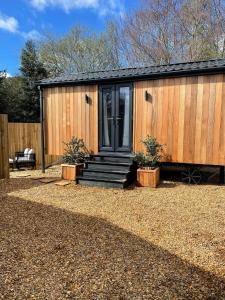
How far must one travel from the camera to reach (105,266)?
8.52ft

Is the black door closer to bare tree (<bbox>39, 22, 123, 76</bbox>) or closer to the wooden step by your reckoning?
the wooden step

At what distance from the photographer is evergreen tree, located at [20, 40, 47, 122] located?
1606cm

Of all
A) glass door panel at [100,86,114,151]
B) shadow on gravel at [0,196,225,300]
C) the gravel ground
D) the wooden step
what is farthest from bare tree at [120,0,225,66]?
shadow on gravel at [0,196,225,300]

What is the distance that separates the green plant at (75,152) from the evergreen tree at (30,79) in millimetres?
9263

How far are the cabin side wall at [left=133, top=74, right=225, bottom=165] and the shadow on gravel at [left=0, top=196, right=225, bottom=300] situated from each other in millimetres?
3541

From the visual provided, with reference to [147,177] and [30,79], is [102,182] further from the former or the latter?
[30,79]

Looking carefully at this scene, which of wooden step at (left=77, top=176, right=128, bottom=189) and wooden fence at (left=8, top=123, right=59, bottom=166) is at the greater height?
wooden fence at (left=8, top=123, right=59, bottom=166)

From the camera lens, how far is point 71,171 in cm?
702

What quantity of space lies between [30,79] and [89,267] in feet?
51.2

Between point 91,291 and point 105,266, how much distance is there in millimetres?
412

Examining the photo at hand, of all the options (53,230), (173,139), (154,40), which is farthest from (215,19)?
(53,230)

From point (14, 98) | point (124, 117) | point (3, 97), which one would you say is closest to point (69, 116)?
point (124, 117)

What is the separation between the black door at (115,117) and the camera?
719 centimetres

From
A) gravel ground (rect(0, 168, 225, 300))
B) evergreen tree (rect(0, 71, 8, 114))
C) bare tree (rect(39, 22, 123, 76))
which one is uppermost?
bare tree (rect(39, 22, 123, 76))
